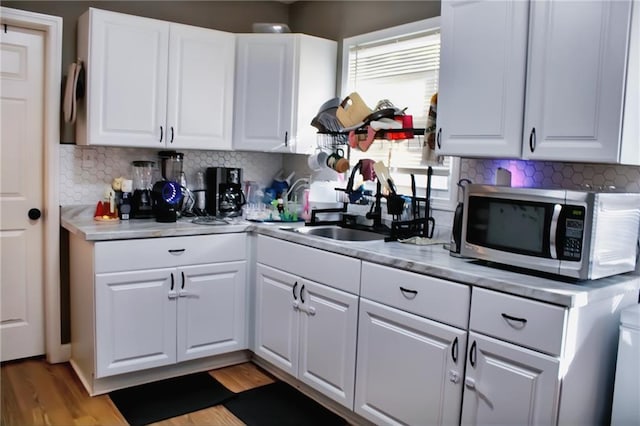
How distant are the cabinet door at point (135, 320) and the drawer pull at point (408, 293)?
1403 millimetres

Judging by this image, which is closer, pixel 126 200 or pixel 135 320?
pixel 135 320

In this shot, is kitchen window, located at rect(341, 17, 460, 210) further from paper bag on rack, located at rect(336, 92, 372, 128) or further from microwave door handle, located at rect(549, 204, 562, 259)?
microwave door handle, located at rect(549, 204, 562, 259)

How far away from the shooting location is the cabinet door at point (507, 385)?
1.94 m

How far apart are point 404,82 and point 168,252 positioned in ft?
5.65

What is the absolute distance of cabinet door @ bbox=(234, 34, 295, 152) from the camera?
3.62 meters

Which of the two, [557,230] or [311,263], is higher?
[557,230]

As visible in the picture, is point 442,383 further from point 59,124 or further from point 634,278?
point 59,124

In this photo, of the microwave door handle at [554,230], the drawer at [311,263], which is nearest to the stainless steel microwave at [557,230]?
the microwave door handle at [554,230]

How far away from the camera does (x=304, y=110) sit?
12.0 ft

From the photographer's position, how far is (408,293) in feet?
7.89

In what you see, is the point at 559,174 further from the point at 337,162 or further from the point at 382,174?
the point at 337,162

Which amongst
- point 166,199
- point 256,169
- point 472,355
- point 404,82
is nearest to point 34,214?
point 166,199

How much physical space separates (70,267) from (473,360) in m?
2.55

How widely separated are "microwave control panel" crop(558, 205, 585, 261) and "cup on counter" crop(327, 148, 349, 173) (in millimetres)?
1574
